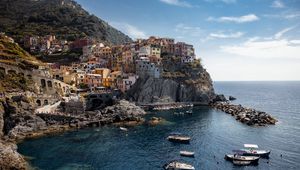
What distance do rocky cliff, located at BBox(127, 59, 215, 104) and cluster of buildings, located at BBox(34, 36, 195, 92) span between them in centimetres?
392

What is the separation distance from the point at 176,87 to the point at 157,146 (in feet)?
226

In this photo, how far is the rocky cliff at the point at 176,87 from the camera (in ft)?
417

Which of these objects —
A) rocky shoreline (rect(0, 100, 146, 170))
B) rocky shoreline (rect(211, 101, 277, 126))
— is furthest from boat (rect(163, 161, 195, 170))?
rocky shoreline (rect(211, 101, 277, 126))

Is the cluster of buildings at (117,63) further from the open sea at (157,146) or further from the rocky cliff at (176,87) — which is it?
the open sea at (157,146)

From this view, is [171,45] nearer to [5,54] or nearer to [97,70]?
[97,70]

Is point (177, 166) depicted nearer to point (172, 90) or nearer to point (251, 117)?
point (251, 117)

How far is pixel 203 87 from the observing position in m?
143

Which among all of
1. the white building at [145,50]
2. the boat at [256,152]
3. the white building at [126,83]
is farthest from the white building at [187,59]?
the boat at [256,152]

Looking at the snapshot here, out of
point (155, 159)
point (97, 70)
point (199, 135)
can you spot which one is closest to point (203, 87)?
point (97, 70)

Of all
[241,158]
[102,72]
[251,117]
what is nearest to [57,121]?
[102,72]

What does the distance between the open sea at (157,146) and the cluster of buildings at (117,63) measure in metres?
39.9

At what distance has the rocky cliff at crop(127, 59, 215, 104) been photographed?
417ft

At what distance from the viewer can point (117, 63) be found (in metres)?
148

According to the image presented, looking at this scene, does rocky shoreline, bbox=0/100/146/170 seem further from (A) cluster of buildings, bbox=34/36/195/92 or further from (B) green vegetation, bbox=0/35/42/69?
(B) green vegetation, bbox=0/35/42/69
